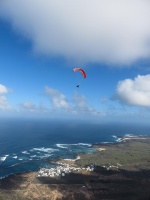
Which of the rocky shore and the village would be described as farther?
the village

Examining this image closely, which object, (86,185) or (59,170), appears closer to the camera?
(86,185)

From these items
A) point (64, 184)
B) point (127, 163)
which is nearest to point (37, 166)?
point (64, 184)

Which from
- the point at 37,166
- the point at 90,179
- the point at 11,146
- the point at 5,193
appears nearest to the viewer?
the point at 5,193

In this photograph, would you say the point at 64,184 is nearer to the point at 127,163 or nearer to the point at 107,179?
the point at 107,179

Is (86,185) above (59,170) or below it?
below

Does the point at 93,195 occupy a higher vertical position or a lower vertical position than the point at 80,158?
lower

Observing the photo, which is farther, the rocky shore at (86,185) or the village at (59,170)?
the village at (59,170)

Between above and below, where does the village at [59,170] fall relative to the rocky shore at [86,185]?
above

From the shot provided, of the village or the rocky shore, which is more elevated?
the village
